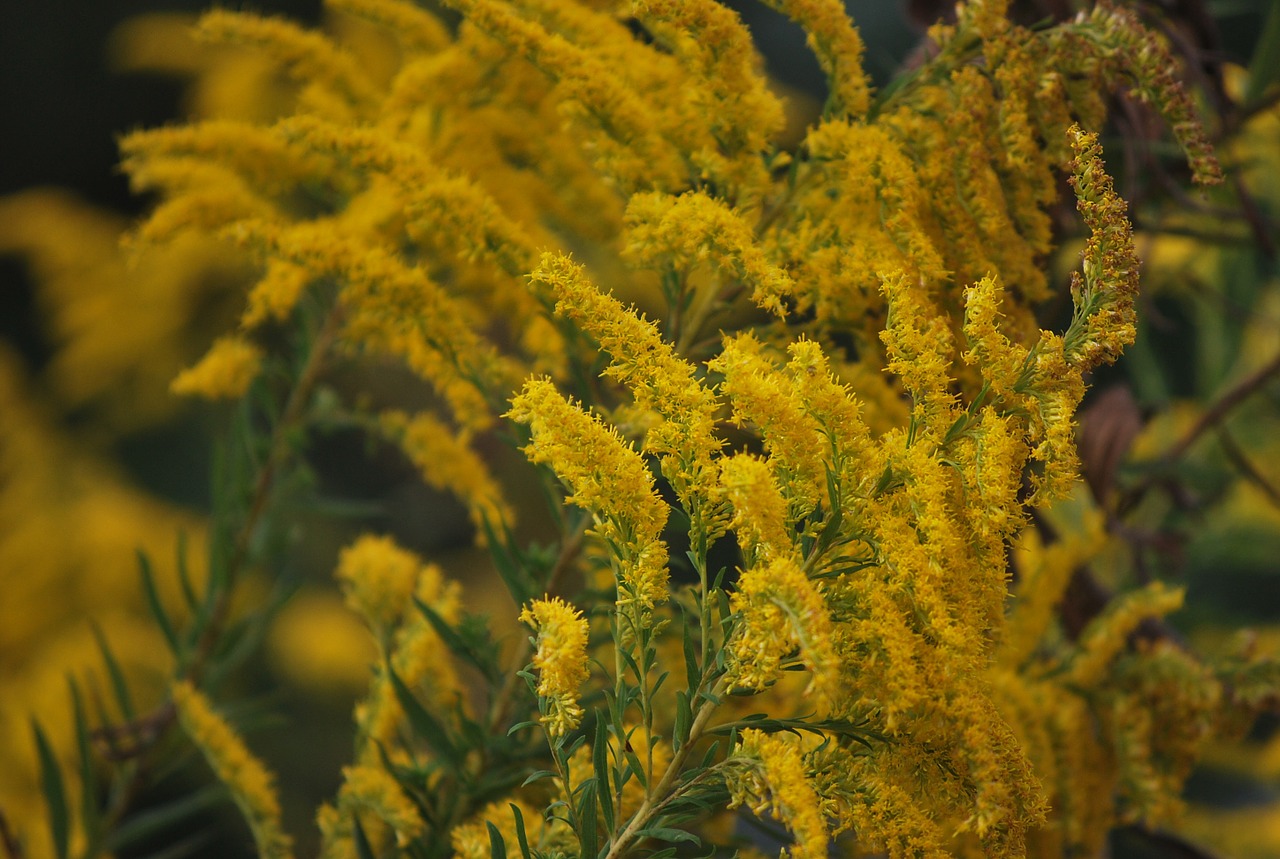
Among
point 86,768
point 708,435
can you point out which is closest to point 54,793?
point 86,768

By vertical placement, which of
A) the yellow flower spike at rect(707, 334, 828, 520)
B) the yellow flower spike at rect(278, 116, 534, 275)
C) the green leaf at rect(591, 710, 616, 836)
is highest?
the yellow flower spike at rect(707, 334, 828, 520)

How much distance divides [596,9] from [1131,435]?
0.59 meters

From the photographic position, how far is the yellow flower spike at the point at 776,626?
1.63ft

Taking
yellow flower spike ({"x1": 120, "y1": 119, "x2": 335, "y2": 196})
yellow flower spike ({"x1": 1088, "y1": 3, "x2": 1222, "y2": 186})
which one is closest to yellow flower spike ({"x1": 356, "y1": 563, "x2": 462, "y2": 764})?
yellow flower spike ({"x1": 120, "y1": 119, "x2": 335, "y2": 196})

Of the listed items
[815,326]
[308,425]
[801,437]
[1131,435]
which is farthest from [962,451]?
[308,425]

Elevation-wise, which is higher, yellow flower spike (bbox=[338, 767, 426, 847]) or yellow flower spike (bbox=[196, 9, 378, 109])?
yellow flower spike (bbox=[196, 9, 378, 109])

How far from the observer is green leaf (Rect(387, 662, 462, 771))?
0.75 m

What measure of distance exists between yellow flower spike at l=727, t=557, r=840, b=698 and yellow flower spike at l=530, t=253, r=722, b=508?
7 centimetres

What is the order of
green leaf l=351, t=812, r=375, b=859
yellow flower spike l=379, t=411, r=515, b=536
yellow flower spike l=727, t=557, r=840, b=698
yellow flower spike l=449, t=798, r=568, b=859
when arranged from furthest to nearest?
1. yellow flower spike l=379, t=411, r=515, b=536
2. green leaf l=351, t=812, r=375, b=859
3. yellow flower spike l=449, t=798, r=568, b=859
4. yellow flower spike l=727, t=557, r=840, b=698

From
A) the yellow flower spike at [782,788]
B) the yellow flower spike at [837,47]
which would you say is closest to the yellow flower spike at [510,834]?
the yellow flower spike at [782,788]

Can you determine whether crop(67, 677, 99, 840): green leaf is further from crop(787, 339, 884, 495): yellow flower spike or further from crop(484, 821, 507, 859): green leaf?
crop(787, 339, 884, 495): yellow flower spike

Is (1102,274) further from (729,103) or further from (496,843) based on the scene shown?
(496,843)

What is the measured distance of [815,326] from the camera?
757 millimetres

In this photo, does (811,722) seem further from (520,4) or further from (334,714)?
(334,714)
